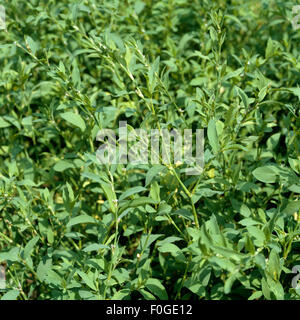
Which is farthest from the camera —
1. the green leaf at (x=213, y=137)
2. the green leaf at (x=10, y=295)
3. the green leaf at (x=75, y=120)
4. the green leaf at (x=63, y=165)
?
the green leaf at (x=63, y=165)

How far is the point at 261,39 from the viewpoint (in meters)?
2.52

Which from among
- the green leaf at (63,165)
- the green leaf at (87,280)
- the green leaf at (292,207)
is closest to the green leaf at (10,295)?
the green leaf at (87,280)

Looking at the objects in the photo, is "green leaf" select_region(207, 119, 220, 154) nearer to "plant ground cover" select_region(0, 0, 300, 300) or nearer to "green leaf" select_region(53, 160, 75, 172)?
"plant ground cover" select_region(0, 0, 300, 300)

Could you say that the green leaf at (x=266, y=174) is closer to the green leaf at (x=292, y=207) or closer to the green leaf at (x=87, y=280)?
the green leaf at (x=292, y=207)

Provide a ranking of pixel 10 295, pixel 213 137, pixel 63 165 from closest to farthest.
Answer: pixel 213 137, pixel 10 295, pixel 63 165

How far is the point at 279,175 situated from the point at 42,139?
3.79ft

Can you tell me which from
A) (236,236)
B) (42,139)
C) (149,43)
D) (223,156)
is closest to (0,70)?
(42,139)

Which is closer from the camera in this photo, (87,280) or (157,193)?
(87,280)

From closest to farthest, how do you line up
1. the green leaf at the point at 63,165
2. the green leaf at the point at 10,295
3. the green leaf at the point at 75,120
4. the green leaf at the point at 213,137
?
1. the green leaf at the point at 213,137
2. the green leaf at the point at 10,295
3. the green leaf at the point at 75,120
4. the green leaf at the point at 63,165

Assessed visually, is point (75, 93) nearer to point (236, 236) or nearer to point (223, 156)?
point (223, 156)

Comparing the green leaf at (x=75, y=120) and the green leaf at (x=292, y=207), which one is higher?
the green leaf at (x=75, y=120)

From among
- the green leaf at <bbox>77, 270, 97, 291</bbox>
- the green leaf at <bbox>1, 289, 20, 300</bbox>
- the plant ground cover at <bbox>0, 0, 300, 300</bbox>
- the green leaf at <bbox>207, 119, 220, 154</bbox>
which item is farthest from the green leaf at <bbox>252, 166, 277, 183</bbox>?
the green leaf at <bbox>1, 289, 20, 300</bbox>

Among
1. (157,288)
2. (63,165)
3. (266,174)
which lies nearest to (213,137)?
(266,174)

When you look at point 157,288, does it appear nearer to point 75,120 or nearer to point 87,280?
point 87,280
